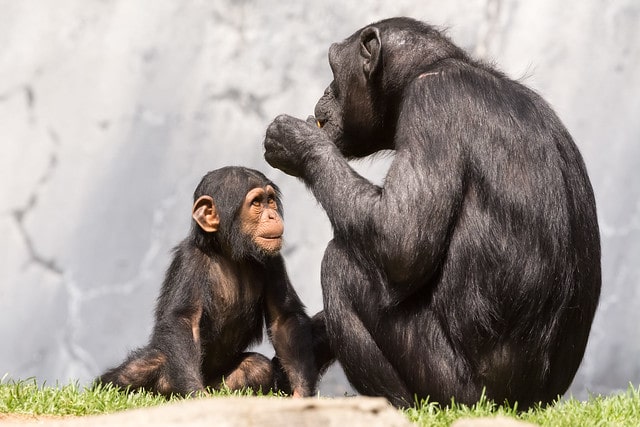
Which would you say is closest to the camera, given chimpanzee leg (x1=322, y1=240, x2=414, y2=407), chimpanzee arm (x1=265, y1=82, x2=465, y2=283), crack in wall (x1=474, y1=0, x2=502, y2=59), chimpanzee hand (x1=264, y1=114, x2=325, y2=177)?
chimpanzee arm (x1=265, y1=82, x2=465, y2=283)

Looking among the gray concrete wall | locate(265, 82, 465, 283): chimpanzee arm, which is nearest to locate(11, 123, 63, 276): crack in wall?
the gray concrete wall

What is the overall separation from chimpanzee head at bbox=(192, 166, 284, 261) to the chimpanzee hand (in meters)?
0.81

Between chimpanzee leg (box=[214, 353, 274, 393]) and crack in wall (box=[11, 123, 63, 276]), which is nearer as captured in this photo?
chimpanzee leg (box=[214, 353, 274, 393])

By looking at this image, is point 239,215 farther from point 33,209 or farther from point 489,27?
point 489,27

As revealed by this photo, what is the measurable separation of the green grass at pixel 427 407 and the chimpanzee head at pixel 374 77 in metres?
1.83

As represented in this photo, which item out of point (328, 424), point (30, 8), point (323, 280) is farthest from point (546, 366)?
point (30, 8)

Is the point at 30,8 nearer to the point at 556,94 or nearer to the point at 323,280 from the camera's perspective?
the point at 556,94

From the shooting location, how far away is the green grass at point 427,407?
18.6 ft

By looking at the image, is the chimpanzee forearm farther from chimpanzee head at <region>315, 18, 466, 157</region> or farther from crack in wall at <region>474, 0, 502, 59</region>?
crack in wall at <region>474, 0, 502, 59</region>

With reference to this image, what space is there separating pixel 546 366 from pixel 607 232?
25.5ft

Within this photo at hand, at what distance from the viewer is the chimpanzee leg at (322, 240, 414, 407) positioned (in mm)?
6340

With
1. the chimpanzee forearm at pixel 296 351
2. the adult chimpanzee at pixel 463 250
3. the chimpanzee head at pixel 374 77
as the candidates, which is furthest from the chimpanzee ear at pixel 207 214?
the adult chimpanzee at pixel 463 250

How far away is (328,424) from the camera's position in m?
4.07

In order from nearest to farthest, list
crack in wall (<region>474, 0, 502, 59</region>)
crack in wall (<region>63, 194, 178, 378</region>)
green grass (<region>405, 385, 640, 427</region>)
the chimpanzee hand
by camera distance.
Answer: green grass (<region>405, 385, 640, 427</region>)
the chimpanzee hand
crack in wall (<region>63, 194, 178, 378</region>)
crack in wall (<region>474, 0, 502, 59</region>)
